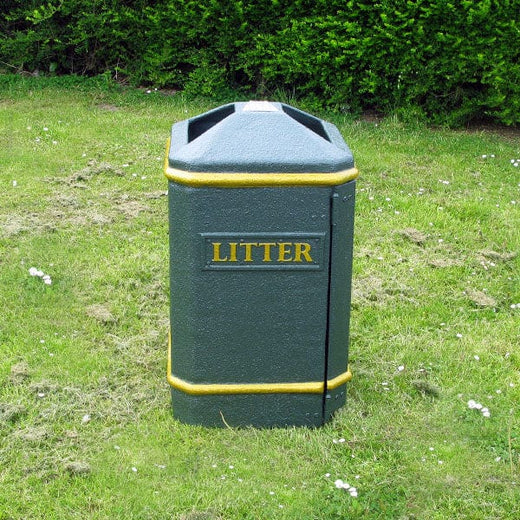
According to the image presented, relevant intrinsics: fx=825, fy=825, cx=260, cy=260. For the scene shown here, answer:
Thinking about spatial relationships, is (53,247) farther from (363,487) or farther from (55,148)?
(363,487)

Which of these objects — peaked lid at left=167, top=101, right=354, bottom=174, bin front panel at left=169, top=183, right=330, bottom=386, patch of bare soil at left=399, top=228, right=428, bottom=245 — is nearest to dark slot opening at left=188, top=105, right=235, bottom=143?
peaked lid at left=167, top=101, right=354, bottom=174

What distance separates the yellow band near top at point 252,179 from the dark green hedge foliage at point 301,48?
4514mm

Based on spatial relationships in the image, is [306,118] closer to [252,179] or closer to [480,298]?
[252,179]

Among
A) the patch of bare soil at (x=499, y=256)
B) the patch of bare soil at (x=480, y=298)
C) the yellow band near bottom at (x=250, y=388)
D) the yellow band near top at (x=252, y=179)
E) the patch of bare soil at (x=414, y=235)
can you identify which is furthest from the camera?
the patch of bare soil at (x=414, y=235)

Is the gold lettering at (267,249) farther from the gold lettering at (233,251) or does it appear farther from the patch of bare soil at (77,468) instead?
the patch of bare soil at (77,468)

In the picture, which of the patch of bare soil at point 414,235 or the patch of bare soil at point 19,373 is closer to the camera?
the patch of bare soil at point 19,373

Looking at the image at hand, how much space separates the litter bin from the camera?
3.17 meters

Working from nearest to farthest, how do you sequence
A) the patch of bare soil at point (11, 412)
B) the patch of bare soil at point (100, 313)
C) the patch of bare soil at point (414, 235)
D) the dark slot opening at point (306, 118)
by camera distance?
the patch of bare soil at point (11, 412) < the dark slot opening at point (306, 118) < the patch of bare soil at point (100, 313) < the patch of bare soil at point (414, 235)

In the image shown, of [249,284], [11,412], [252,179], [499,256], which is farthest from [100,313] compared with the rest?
[499,256]

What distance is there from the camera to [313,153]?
3.19 m

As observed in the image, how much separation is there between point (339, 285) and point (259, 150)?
2.17 ft

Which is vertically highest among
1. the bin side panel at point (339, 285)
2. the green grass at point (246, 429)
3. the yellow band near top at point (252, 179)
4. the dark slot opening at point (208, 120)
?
the dark slot opening at point (208, 120)

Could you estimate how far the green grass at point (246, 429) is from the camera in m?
3.20

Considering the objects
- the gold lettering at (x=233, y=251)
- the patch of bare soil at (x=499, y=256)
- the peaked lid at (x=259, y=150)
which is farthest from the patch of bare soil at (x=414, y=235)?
the gold lettering at (x=233, y=251)
